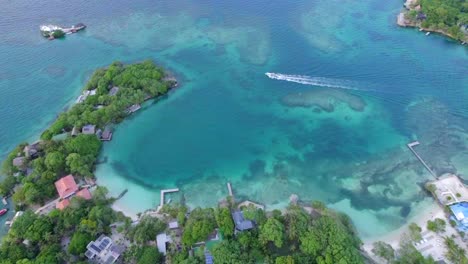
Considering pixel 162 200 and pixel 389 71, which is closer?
pixel 162 200

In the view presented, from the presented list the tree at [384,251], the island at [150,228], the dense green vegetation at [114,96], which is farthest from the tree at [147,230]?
the tree at [384,251]

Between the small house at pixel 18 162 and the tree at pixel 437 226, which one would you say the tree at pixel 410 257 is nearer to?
the tree at pixel 437 226

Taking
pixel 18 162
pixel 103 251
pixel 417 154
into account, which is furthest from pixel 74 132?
pixel 417 154

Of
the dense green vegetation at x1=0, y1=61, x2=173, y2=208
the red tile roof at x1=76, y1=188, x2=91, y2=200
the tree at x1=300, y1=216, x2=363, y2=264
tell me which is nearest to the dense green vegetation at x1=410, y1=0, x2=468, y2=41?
the tree at x1=300, y1=216, x2=363, y2=264

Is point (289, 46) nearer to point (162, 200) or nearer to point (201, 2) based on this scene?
point (201, 2)

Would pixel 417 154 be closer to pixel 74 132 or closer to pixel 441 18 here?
pixel 441 18

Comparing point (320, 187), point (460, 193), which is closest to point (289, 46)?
point (320, 187)
